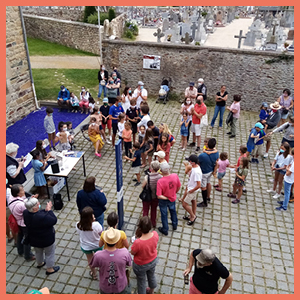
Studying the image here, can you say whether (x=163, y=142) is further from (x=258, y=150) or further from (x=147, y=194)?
(x=258, y=150)

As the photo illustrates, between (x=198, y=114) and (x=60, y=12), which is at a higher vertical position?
(x=60, y=12)

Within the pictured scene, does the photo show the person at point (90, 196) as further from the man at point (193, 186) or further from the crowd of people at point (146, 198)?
the man at point (193, 186)

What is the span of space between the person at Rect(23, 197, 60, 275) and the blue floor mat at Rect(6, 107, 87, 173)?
3.93m

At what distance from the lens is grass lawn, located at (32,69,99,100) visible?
13846 millimetres

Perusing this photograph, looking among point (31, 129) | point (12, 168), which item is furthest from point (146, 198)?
point (31, 129)

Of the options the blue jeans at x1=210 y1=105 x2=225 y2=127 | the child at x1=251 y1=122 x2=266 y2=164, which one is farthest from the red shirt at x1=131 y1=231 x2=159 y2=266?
the blue jeans at x1=210 y1=105 x2=225 y2=127

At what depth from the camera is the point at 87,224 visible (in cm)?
457

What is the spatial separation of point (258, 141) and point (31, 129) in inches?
298

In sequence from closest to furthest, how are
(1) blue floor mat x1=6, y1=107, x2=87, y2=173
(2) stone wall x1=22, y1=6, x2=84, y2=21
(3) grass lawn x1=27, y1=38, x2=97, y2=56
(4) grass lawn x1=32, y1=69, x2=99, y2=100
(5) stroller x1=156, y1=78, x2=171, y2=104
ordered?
(1) blue floor mat x1=6, y1=107, x2=87, y2=173, (5) stroller x1=156, y1=78, x2=171, y2=104, (4) grass lawn x1=32, y1=69, x2=99, y2=100, (3) grass lawn x1=27, y1=38, x2=97, y2=56, (2) stone wall x1=22, y1=6, x2=84, y2=21

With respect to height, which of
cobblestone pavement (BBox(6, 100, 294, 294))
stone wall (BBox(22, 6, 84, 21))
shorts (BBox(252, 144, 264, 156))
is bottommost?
cobblestone pavement (BBox(6, 100, 294, 294))

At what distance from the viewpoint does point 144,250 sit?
14.0ft

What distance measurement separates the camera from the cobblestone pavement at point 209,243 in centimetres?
519

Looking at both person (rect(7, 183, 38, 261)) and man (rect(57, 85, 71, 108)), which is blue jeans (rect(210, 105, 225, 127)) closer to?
man (rect(57, 85, 71, 108))

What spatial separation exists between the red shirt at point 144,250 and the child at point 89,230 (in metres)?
0.71
